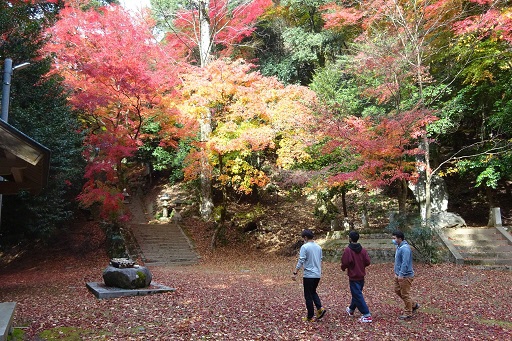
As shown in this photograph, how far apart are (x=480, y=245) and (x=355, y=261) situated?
9.28 meters

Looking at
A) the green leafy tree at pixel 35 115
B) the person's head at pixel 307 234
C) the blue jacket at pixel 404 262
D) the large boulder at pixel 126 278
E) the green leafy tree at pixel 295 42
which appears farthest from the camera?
the green leafy tree at pixel 295 42

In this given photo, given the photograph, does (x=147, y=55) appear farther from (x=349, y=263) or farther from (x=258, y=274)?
(x=349, y=263)

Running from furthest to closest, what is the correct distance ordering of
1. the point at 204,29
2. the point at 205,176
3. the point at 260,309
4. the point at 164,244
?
the point at 204,29, the point at 205,176, the point at 164,244, the point at 260,309

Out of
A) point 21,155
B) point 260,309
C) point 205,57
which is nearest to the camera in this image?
point 21,155

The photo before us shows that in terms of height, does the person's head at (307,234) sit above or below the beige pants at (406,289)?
above

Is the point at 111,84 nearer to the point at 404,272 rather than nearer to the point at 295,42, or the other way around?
the point at 295,42

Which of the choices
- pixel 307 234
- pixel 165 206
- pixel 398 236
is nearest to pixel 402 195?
pixel 398 236

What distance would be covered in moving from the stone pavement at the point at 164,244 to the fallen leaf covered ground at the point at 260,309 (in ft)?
11.4

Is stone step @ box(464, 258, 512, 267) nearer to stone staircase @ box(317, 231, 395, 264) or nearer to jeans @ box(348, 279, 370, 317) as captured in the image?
stone staircase @ box(317, 231, 395, 264)

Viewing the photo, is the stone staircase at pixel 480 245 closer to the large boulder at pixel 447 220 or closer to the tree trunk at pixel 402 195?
the large boulder at pixel 447 220

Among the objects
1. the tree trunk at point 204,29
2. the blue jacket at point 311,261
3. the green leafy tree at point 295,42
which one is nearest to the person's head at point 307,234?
the blue jacket at point 311,261

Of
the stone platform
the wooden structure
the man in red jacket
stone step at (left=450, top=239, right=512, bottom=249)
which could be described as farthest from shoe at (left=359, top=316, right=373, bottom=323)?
stone step at (left=450, top=239, right=512, bottom=249)

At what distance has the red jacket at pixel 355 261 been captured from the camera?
18.7 ft

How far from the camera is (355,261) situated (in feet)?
18.9
